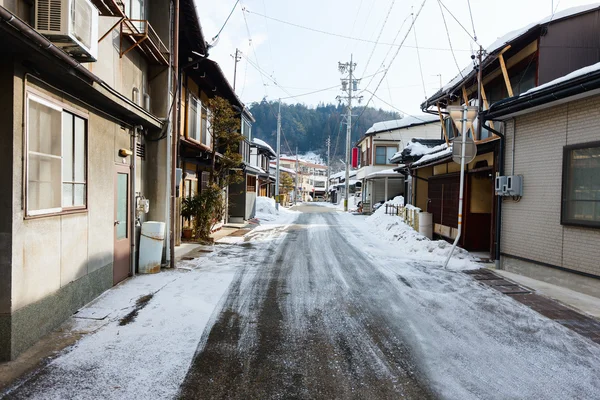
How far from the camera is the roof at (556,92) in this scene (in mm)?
5938

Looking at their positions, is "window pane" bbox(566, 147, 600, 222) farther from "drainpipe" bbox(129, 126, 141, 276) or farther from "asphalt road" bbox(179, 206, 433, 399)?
"drainpipe" bbox(129, 126, 141, 276)

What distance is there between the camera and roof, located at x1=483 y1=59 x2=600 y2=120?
19.5 ft

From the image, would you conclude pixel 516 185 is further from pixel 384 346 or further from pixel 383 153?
pixel 383 153

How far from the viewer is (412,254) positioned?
10703 mm

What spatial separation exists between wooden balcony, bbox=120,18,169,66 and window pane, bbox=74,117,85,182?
224 centimetres

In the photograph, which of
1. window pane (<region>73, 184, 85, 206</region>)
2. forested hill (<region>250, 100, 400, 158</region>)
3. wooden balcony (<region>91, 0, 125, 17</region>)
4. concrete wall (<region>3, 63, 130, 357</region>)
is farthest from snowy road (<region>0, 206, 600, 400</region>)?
forested hill (<region>250, 100, 400, 158</region>)

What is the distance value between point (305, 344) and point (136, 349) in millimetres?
1857

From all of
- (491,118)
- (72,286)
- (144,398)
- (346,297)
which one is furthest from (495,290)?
(72,286)

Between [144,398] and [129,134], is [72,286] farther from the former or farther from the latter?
[129,134]

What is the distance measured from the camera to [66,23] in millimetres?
3979

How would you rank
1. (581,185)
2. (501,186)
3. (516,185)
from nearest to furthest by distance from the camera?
1. (581,185)
2. (516,185)
3. (501,186)

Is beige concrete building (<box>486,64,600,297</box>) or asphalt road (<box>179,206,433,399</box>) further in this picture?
beige concrete building (<box>486,64,600,297</box>)

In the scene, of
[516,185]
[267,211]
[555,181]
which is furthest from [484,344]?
[267,211]

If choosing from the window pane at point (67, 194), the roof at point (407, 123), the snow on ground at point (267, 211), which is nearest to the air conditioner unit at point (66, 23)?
the window pane at point (67, 194)
